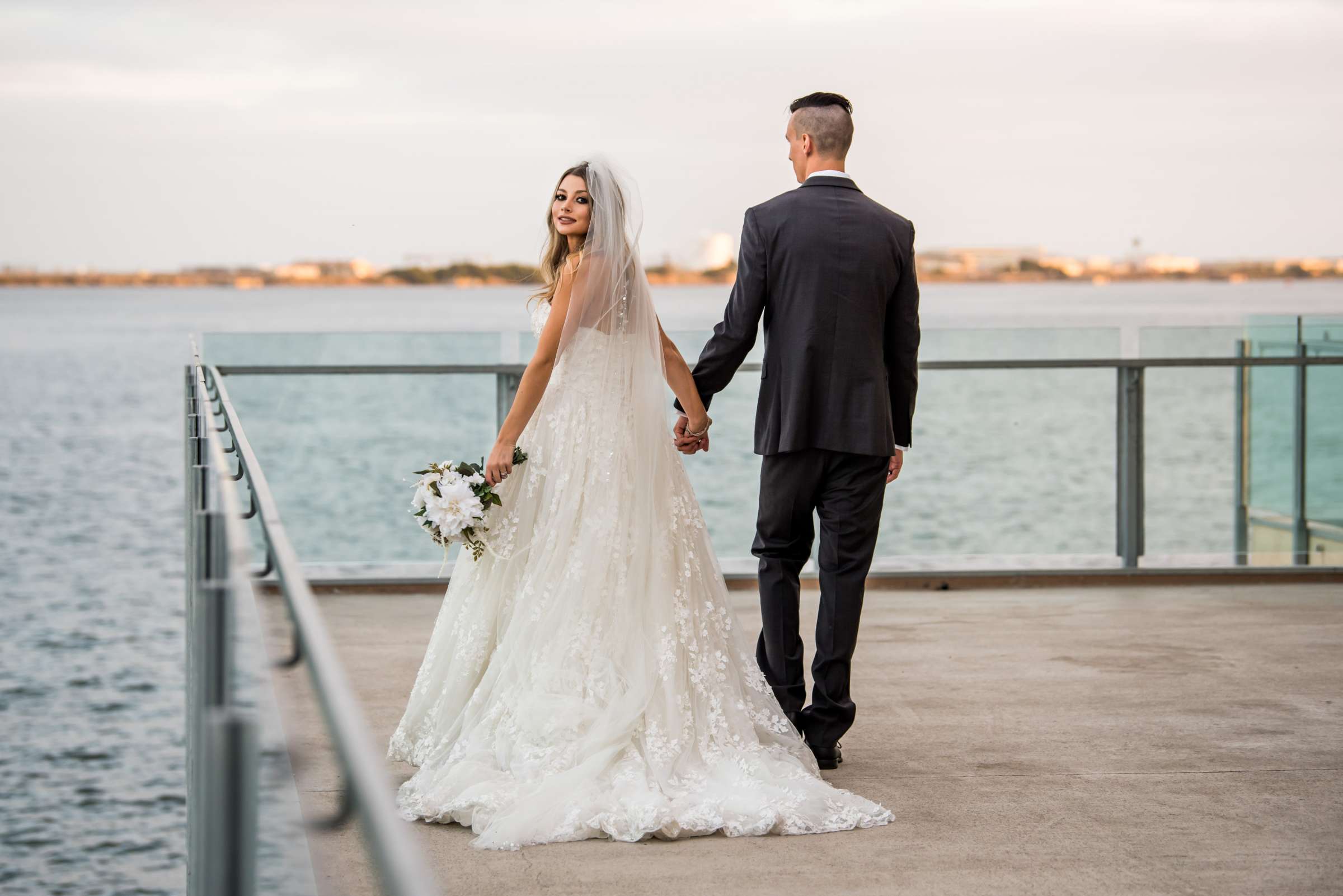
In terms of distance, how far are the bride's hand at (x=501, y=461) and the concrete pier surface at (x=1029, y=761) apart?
31.1 inches

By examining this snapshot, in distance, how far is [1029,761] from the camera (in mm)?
3699

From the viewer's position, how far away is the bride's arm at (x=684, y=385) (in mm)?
3699

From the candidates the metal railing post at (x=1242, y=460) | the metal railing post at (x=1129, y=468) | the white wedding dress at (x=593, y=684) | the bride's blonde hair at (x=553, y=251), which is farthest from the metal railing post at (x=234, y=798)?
the metal railing post at (x=1242, y=460)

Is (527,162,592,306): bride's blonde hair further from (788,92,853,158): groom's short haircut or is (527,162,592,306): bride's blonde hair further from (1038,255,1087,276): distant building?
(1038,255,1087,276): distant building

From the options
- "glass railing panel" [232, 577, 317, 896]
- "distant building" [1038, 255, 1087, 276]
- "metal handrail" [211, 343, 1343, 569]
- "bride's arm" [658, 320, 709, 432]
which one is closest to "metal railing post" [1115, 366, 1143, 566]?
"metal handrail" [211, 343, 1343, 569]

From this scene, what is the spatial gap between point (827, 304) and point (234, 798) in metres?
2.66

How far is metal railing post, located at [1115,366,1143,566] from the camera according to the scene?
6.54 meters

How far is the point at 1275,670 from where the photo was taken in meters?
4.75

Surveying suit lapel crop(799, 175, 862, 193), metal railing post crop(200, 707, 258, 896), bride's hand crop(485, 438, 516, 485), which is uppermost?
suit lapel crop(799, 175, 862, 193)

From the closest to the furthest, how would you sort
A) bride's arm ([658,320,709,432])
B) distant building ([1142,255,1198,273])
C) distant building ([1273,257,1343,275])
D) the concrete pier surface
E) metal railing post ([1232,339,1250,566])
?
the concrete pier surface → bride's arm ([658,320,709,432]) → metal railing post ([1232,339,1250,566]) → distant building ([1273,257,1343,275]) → distant building ([1142,255,1198,273])

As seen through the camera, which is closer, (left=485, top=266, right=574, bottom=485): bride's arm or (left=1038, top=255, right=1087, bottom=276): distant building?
(left=485, top=266, right=574, bottom=485): bride's arm

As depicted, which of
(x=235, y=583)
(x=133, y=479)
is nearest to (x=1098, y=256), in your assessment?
(x=133, y=479)

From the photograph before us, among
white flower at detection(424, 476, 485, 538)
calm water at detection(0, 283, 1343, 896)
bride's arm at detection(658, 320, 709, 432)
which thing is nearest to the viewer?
white flower at detection(424, 476, 485, 538)

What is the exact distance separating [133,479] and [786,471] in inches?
1677
